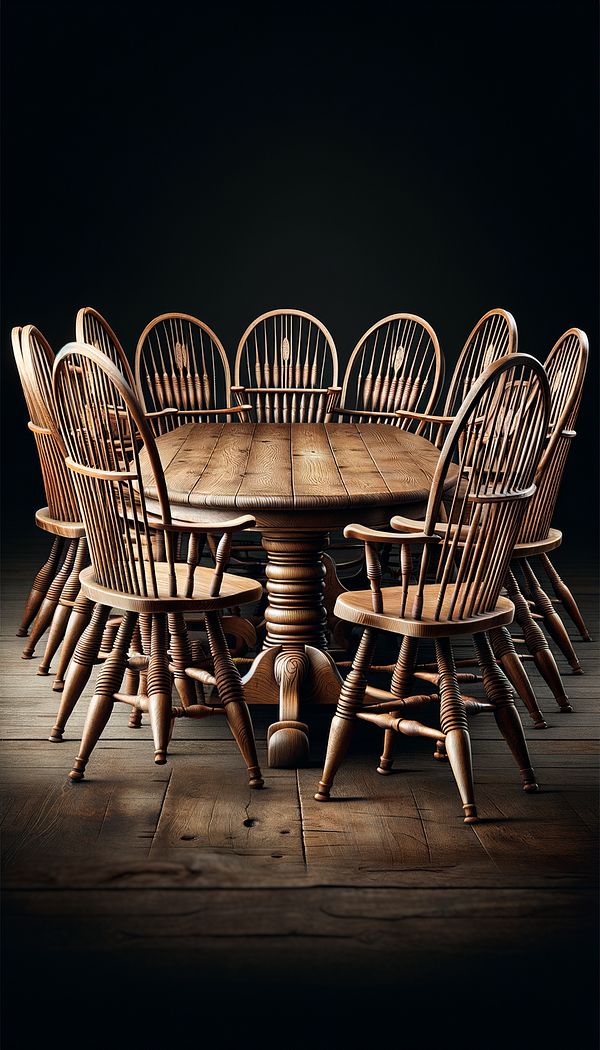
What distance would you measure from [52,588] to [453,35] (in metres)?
4.41

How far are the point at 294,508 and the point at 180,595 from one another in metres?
0.38

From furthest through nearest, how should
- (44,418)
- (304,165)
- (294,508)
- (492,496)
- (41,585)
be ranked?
(304,165) → (41,585) → (44,418) → (294,508) → (492,496)

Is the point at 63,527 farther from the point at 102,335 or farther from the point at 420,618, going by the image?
the point at 420,618

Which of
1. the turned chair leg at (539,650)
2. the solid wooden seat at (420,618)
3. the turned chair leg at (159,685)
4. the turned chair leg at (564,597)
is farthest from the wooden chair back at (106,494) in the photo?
the turned chair leg at (564,597)

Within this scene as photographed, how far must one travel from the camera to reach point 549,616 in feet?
11.5

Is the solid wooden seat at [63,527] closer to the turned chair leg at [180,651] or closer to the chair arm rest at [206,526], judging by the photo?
the turned chair leg at [180,651]

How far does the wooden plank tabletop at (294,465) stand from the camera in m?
2.79

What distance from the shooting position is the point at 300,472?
308 centimetres

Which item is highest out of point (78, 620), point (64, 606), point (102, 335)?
point (102, 335)

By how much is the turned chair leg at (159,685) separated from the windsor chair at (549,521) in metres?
1.04

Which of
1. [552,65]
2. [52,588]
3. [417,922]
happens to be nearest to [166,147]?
[552,65]

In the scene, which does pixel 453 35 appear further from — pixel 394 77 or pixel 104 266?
pixel 104 266

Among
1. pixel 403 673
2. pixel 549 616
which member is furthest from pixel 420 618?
pixel 549 616

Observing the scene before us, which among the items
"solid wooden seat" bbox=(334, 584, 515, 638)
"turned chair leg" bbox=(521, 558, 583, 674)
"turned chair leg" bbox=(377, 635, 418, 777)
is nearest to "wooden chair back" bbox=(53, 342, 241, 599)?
"solid wooden seat" bbox=(334, 584, 515, 638)
